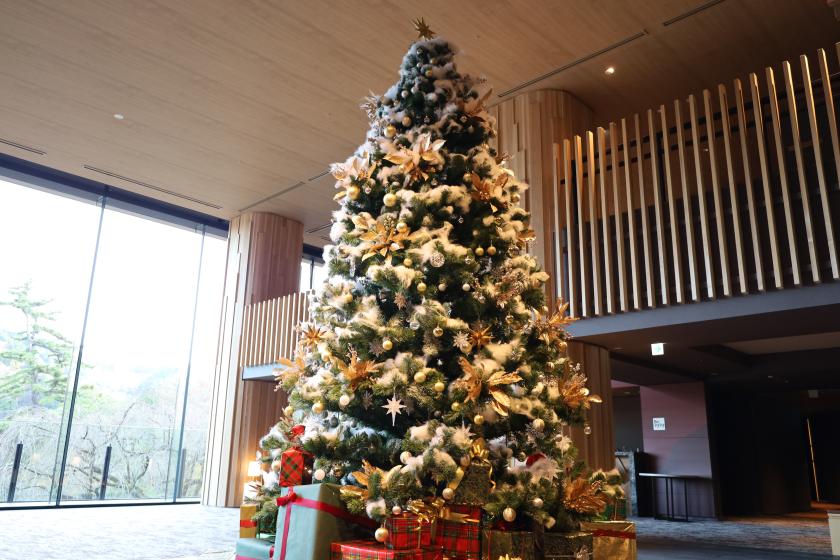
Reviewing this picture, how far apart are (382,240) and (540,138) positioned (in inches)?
160

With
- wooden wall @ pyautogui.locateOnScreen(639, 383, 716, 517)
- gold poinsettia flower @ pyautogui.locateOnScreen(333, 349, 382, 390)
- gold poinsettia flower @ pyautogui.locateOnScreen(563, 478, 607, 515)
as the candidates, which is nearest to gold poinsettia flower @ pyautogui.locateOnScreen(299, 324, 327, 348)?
gold poinsettia flower @ pyautogui.locateOnScreen(333, 349, 382, 390)

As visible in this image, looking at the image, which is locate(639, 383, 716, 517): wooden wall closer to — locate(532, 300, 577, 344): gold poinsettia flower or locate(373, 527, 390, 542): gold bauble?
locate(532, 300, 577, 344): gold poinsettia flower

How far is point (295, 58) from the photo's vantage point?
6.66 metres

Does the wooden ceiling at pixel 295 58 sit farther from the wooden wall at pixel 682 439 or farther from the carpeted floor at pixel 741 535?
the wooden wall at pixel 682 439

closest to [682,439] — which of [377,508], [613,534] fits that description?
[613,534]

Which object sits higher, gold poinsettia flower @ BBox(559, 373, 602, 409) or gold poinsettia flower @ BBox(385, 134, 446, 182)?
gold poinsettia flower @ BBox(385, 134, 446, 182)

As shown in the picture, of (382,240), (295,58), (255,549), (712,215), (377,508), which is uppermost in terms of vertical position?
(295,58)

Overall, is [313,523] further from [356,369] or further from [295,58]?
[295,58]

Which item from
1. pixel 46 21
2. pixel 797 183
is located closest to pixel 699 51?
pixel 797 183

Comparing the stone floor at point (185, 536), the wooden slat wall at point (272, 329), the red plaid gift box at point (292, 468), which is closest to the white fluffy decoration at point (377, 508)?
the red plaid gift box at point (292, 468)

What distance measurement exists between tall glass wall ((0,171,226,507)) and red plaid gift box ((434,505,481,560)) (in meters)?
8.12

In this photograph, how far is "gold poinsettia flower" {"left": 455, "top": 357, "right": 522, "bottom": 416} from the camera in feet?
9.61

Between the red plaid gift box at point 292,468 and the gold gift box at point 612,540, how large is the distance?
1.47 metres

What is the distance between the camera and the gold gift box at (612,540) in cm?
330
